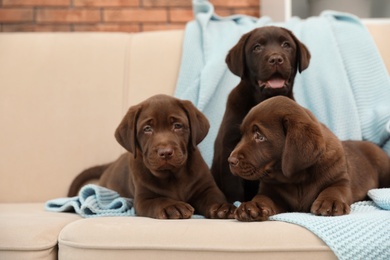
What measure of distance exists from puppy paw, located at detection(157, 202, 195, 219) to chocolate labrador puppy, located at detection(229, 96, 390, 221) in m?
0.24

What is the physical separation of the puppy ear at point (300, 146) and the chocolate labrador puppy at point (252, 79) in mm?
596

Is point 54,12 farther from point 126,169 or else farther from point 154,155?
point 154,155

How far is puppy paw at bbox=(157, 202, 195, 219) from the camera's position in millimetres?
2471

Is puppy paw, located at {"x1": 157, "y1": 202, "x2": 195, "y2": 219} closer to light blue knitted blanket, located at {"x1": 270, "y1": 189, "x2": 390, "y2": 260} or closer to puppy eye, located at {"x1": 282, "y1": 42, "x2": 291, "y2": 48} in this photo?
light blue knitted blanket, located at {"x1": 270, "y1": 189, "x2": 390, "y2": 260}

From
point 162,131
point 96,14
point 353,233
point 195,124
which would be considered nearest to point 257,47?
point 195,124

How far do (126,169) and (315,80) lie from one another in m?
1.23

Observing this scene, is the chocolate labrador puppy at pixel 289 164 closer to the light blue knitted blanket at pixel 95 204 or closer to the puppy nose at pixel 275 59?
the puppy nose at pixel 275 59

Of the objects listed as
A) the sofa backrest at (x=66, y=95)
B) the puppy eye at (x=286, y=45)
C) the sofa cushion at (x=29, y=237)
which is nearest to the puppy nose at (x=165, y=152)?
the sofa cushion at (x=29, y=237)

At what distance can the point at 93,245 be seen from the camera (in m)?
2.19

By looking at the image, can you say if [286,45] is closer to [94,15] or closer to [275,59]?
[275,59]

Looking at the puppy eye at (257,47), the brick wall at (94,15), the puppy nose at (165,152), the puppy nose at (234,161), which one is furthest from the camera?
the brick wall at (94,15)

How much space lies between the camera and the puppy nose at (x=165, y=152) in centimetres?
257

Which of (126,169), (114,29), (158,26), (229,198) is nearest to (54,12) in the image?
(114,29)

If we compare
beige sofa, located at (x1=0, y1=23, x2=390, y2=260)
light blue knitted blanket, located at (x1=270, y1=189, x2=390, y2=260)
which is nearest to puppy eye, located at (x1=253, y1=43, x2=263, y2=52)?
beige sofa, located at (x1=0, y1=23, x2=390, y2=260)
